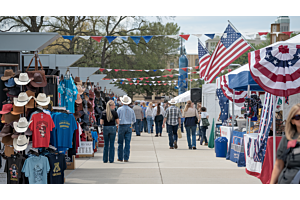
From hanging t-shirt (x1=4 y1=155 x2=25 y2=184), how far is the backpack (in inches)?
189

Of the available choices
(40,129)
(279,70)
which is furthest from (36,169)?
(279,70)

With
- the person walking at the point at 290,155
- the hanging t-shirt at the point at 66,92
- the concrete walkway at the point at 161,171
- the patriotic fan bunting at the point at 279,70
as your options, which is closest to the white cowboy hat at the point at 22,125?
the concrete walkway at the point at 161,171

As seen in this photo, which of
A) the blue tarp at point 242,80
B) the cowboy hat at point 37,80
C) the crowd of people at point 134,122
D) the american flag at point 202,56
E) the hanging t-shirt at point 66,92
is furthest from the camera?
the american flag at point 202,56

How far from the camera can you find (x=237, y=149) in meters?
10.7

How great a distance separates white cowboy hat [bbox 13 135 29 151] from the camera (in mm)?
6869

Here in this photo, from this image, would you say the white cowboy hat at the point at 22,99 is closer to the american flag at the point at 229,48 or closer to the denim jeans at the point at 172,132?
the american flag at the point at 229,48

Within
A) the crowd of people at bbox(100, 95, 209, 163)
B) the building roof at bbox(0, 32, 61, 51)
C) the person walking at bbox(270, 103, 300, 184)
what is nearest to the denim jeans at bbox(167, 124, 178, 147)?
the crowd of people at bbox(100, 95, 209, 163)

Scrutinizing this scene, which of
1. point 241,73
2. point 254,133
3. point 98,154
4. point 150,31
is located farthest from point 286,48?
point 150,31

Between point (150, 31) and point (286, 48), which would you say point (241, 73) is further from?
point (150, 31)

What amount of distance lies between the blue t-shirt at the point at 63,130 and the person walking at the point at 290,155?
4.93m

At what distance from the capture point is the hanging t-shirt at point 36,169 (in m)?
6.87

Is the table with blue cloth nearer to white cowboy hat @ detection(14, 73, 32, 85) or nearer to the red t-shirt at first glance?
the red t-shirt

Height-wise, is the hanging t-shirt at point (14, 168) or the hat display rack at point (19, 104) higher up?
the hat display rack at point (19, 104)
